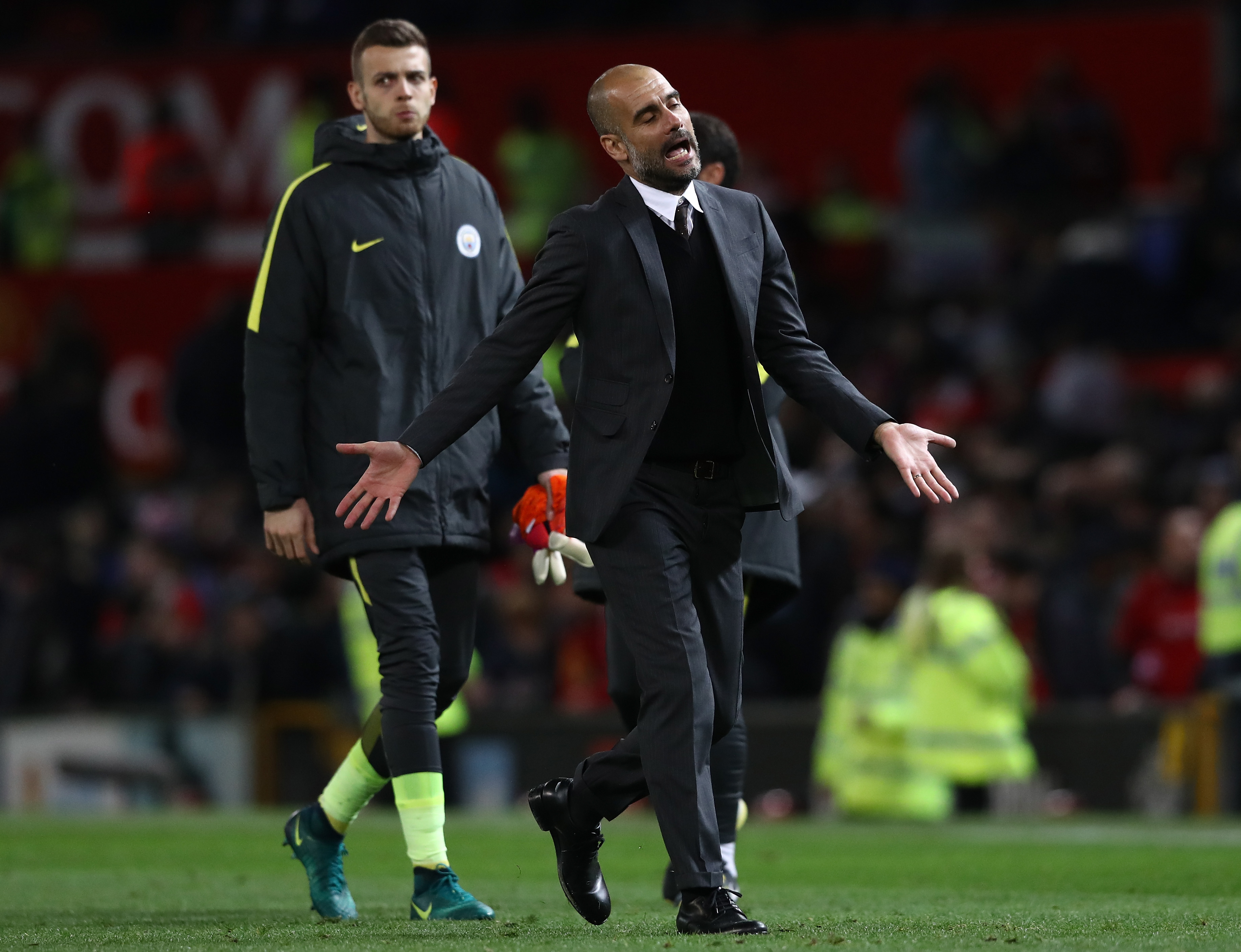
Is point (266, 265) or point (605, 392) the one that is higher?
point (266, 265)

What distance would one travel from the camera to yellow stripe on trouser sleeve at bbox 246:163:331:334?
21.0 feet

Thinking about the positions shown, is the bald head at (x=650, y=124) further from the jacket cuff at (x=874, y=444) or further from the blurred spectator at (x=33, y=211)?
the blurred spectator at (x=33, y=211)

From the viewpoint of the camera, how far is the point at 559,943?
5164mm

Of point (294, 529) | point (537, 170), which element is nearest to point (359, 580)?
point (294, 529)

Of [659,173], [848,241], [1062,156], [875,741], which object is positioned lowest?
[875,741]

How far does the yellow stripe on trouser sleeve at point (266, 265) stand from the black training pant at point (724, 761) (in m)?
1.41

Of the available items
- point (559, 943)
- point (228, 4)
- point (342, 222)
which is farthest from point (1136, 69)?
point (559, 943)

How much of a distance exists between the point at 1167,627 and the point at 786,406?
415 centimetres

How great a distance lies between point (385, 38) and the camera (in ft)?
21.2

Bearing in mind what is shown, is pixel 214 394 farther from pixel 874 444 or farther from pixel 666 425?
pixel 874 444

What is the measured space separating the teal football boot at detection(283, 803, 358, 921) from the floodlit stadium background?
6.94 meters

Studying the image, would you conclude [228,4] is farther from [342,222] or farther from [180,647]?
[342,222]

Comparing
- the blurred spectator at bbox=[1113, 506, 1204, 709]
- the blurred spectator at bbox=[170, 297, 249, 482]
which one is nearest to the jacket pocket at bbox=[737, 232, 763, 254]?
the blurred spectator at bbox=[1113, 506, 1204, 709]

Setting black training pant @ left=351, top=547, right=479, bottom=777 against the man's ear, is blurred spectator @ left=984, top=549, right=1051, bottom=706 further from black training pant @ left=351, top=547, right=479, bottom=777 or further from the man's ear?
the man's ear
